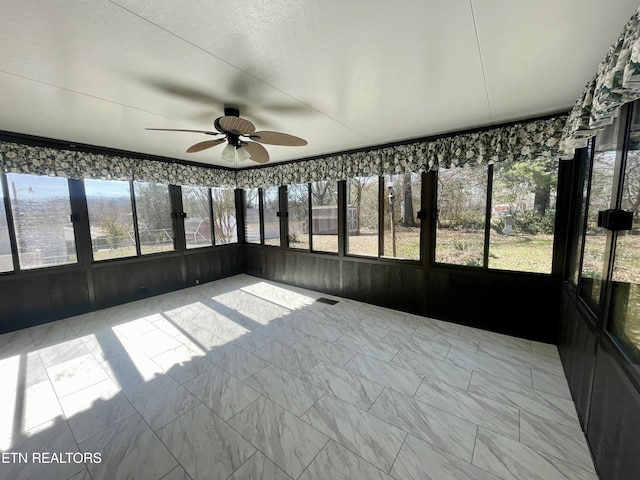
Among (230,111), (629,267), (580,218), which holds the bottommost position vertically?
(629,267)

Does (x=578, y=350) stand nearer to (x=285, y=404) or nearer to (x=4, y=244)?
(x=285, y=404)

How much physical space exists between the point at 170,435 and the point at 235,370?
2.35 ft

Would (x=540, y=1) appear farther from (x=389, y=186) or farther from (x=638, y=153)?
(x=389, y=186)

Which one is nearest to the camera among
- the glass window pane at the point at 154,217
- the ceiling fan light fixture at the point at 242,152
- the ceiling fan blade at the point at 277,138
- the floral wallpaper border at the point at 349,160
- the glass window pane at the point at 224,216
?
the ceiling fan blade at the point at 277,138

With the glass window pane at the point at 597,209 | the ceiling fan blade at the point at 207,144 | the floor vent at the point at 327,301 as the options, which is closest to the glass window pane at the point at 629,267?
the glass window pane at the point at 597,209

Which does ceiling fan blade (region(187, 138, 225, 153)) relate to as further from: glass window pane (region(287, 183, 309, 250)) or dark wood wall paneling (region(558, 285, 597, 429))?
dark wood wall paneling (region(558, 285, 597, 429))

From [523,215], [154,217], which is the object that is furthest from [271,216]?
[523,215]

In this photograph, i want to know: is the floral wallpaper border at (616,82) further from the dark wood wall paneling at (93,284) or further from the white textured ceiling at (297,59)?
the dark wood wall paneling at (93,284)

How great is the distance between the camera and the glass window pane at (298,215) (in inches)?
185

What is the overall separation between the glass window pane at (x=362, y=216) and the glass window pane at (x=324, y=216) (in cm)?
27

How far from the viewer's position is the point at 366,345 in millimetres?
2738

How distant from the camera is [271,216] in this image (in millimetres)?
5277

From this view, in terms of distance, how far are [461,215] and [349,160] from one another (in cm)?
176

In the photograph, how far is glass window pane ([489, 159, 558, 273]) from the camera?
2.69 metres
